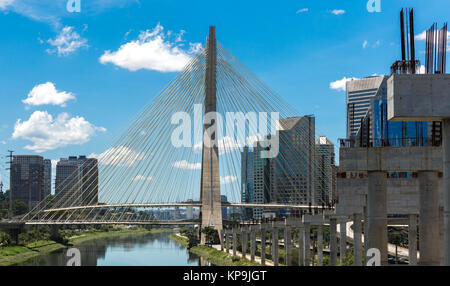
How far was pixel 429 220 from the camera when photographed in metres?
18.4

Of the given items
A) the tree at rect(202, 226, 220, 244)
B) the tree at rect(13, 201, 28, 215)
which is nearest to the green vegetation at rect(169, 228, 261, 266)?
the tree at rect(202, 226, 220, 244)

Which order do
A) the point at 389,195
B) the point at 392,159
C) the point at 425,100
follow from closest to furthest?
1. the point at 425,100
2. the point at 392,159
3. the point at 389,195

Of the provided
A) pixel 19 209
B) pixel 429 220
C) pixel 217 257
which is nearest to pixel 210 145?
pixel 217 257

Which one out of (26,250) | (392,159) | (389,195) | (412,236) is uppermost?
(392,159)

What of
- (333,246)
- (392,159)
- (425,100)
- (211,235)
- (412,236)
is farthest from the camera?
(211,235)

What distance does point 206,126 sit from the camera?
216ft

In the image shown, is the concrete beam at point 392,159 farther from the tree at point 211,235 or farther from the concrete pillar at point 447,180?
the tree at point 211,235

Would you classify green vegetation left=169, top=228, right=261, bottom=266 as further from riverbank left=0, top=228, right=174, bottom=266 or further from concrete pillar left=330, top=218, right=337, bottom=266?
riverbank left=0, top=228, right=174, bottom=266

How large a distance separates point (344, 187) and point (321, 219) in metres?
9.13

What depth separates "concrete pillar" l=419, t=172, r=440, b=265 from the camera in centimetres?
1844

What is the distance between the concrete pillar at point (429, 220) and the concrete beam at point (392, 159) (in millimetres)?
484

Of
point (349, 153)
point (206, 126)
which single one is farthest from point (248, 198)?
point (349, 153)

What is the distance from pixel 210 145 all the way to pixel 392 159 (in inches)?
1836

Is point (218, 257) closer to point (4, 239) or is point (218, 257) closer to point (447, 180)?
point (4, 239)
